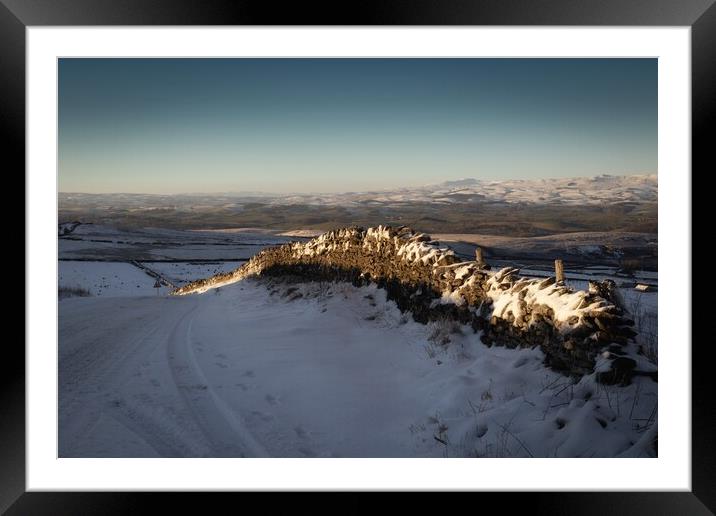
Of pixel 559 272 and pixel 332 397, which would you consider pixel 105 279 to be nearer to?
pixel 332 397

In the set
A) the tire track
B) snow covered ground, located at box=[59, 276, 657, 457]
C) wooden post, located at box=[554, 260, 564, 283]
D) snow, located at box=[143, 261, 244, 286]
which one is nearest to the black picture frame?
snow covered ground, located at box=[59, 276, 657, 457]

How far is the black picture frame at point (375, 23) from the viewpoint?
134 inches

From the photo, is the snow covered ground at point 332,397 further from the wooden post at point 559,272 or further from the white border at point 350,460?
the wooden post at point 559,272

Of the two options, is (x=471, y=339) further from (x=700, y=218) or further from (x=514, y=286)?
(x=700, y=218)

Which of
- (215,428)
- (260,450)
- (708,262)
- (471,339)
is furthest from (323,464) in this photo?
(708,262)

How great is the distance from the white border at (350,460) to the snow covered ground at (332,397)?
21 cm

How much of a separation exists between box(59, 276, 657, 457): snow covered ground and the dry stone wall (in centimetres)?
18

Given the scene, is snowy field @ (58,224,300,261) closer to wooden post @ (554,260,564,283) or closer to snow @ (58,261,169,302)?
snow @ (58,261,169,302)

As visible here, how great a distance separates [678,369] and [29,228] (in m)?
4.65

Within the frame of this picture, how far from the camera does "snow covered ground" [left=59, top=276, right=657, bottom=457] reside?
4.01 meters

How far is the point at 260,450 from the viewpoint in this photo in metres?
4.13

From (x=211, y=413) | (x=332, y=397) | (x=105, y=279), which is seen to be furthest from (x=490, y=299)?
(x=105, y=279)

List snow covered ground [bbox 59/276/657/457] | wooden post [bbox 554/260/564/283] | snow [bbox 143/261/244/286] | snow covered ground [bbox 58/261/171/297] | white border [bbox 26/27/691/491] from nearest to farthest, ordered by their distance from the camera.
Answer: white border [bbox 26/27/691/491] → snow covered ground [bbox 59/276/657/457] → wooden post [bbox 554/260/564/283] → snow covered ground [bbox 58/261/171/297] → snow [bbox 143/261/244/286]

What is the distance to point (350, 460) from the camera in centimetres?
400
